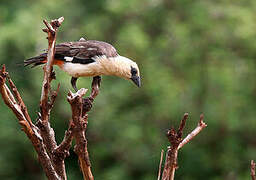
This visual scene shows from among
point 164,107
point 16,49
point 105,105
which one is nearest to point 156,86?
point 164,107

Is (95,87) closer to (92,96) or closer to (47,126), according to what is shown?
(92,96)

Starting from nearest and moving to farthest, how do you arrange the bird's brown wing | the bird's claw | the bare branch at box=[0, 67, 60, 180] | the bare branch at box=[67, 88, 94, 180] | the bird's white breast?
the bare branch at box=[67, 88, 94, 180], the bare branch at box=[0, 67, 60, 180], the bird's claw, the bird's white breast, the bird's brown wing

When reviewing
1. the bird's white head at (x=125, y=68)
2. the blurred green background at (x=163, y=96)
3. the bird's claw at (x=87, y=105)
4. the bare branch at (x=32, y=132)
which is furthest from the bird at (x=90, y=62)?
the blurred green background at (x=163, y=96)

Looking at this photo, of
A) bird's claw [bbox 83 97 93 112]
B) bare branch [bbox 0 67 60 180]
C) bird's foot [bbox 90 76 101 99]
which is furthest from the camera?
bird's foot [bbox 90 76 101 99]

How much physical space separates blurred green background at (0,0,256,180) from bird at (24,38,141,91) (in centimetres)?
509

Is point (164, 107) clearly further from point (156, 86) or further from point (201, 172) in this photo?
point (201, 172)

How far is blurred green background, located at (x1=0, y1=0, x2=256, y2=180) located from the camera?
890 cm

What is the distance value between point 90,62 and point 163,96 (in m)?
5.76

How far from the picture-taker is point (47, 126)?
8.23 feet

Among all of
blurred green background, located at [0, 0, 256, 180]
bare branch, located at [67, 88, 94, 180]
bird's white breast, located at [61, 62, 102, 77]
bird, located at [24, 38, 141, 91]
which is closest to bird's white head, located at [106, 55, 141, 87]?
bird, located at [24, 38, 141, 91]

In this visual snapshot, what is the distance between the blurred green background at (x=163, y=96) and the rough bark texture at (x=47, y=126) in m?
5.93

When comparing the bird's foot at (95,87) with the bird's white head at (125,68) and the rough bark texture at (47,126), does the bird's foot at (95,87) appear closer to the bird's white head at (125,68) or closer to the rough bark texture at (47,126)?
the bird's white head at (125,68)

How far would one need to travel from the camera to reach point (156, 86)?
9000mm

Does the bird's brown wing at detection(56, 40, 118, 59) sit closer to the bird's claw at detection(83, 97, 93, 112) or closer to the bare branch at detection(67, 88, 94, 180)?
the bird's claw at detection(83, 97, 93, 112)
